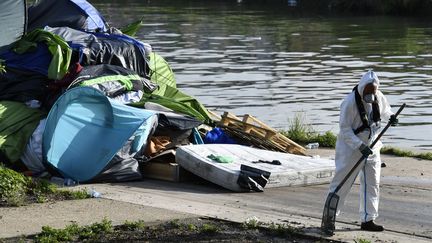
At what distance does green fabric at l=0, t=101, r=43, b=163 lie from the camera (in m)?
14.0

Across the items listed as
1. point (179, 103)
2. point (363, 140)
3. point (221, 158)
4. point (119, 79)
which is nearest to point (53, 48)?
point (119, 79)

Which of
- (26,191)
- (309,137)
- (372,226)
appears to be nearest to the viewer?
(372,226)

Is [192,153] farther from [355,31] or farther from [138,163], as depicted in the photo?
[355,31]

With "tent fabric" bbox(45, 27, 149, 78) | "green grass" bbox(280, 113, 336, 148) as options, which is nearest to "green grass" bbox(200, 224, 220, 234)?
"tent fabric" bbox(45, 27, 149, 78)

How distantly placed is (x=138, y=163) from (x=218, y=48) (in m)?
27.1

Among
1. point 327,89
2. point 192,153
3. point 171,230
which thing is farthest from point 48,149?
point 327,89

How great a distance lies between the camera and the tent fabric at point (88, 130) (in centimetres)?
1359

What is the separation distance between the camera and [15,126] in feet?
46.6

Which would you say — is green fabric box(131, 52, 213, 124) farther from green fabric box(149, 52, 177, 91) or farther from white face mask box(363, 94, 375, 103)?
white face mask box(363, 94, 375, 103)

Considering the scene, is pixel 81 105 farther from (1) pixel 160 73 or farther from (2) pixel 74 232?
(2) pixel 74 232

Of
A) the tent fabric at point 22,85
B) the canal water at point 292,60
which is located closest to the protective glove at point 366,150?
the tent fabric at point 22,85

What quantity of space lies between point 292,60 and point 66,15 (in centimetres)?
1992

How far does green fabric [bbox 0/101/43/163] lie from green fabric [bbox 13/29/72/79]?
0.66 m

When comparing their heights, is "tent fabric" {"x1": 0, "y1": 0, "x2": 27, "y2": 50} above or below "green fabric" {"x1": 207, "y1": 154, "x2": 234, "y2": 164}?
above
